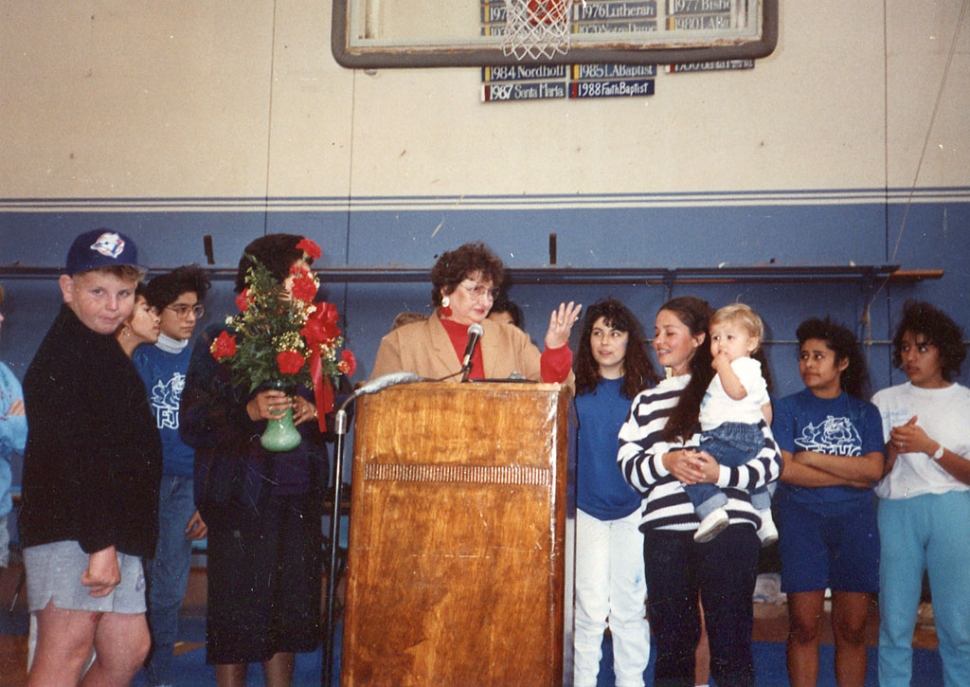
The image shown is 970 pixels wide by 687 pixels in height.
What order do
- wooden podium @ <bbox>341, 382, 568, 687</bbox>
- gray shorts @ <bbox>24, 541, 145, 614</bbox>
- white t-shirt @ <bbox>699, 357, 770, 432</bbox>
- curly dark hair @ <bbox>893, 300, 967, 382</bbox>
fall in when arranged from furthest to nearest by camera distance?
curly dark hair @ <bbox>893, 300, 967, 382</bbox>, white t-shirt @ <bbox>699, 357, 770, 432</bbox>, gray shorts @ <bbox>24, 541, 145, 614</bbox>, wooden podium @ <bbox>341, 382, 568, 687</bbox>

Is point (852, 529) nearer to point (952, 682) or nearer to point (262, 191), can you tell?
point (952, 682)

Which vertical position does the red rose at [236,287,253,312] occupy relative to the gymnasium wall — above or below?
below

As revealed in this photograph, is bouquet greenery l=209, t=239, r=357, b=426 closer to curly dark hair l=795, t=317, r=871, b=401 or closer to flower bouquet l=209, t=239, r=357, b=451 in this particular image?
flower bouquet l=209, t=239, r=357, b=451

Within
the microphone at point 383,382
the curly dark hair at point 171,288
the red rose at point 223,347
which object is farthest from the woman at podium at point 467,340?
the curly dark hair at point 171,288

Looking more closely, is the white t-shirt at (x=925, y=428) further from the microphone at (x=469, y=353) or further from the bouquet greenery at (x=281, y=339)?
the bouquet greenery at (x=281, y=339)

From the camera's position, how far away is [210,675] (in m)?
3.24

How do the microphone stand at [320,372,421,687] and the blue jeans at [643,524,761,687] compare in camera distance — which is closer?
the microphone stand at [320,372,421,687]

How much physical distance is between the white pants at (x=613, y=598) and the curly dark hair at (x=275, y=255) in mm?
1350

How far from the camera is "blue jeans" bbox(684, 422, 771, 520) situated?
7.93 ft

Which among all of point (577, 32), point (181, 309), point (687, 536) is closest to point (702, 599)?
point (687, 536)

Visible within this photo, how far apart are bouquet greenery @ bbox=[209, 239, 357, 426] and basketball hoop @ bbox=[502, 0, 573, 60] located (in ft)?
8.44

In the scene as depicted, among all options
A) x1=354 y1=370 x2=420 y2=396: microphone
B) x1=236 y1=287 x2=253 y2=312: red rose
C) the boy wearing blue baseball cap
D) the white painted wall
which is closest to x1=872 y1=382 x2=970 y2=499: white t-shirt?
the white painted wall

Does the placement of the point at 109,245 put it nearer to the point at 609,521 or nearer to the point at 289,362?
the point at 289,362

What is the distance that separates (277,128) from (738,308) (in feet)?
11.6
